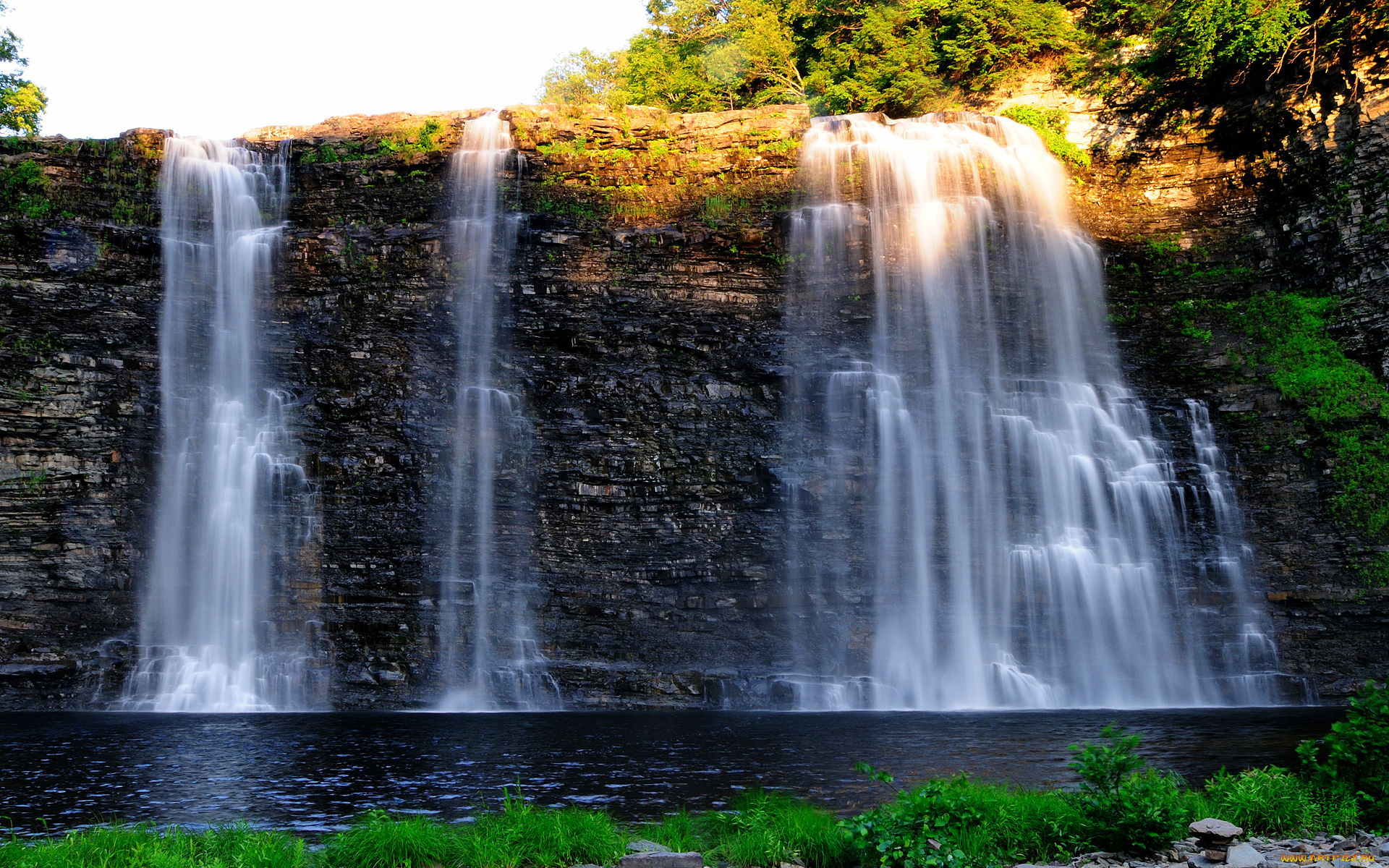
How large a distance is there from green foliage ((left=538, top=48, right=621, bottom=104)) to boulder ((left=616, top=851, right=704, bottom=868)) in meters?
40.9

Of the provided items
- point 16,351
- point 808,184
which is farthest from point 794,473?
point 16,351

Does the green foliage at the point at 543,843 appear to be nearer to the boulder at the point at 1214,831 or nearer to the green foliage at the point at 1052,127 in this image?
Answer: the boulder at the point at 1214,831

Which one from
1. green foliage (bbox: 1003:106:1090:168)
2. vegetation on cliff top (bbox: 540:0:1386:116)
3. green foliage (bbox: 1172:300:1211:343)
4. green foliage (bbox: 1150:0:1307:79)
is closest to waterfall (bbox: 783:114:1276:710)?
green foliage (bbox: 1003:106:1090:168)

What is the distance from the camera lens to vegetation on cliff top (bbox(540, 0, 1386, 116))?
70.1 ft

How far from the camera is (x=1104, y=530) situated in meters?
18.9

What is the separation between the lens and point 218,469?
62.4 ft

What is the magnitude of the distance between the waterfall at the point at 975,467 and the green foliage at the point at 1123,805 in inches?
442

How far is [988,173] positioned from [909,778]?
711 inches

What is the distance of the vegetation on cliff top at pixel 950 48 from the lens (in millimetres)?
21375

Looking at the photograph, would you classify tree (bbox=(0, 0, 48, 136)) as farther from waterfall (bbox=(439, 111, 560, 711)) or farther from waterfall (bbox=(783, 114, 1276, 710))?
waterfall (bbox=(783, 114, 1276, 710))

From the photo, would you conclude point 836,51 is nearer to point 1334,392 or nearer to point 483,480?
point 1334,392

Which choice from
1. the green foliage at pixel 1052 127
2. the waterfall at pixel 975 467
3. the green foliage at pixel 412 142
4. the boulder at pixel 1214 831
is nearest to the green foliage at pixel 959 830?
the boulder at pixel 1214 831

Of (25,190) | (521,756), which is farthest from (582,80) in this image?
(521,756)

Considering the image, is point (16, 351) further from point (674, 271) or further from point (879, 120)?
point (879, 120)
